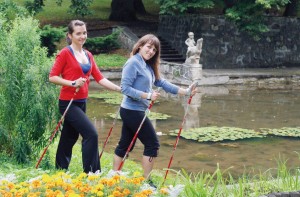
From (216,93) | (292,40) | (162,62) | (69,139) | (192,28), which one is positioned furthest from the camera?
(292,40)

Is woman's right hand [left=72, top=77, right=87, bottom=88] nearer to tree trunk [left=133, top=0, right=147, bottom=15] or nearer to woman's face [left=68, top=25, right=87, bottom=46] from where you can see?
woman's face [left=68, top=25, right=87, bottom=46]

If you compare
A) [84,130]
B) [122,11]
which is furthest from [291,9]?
[84,130]

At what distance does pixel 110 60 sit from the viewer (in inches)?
891

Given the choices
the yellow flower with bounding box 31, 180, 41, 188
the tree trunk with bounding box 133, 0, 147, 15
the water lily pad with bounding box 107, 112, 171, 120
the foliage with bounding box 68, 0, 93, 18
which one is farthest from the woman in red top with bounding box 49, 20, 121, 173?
the tree trunk with bounding box 133, 0, 147, 15

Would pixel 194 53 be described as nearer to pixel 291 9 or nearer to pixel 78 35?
pixel 291 9

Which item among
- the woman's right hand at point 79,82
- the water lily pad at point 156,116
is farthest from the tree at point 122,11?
the woman's right hand at point 79,82

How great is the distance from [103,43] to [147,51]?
1797 centimetres

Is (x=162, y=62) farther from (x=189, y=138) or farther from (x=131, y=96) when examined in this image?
(x=131, y=96)

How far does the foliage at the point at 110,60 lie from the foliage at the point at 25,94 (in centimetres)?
1436

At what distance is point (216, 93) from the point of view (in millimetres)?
18375

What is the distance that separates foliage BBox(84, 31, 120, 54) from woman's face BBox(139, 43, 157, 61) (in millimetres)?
17609

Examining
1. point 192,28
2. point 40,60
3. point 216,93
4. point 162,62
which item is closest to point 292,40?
point 192,28

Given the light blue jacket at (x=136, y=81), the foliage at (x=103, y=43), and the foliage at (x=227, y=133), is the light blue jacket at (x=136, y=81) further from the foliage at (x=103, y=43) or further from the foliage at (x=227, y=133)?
the foliage at (x=103, y=43)

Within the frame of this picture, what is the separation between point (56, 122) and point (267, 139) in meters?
5.47
